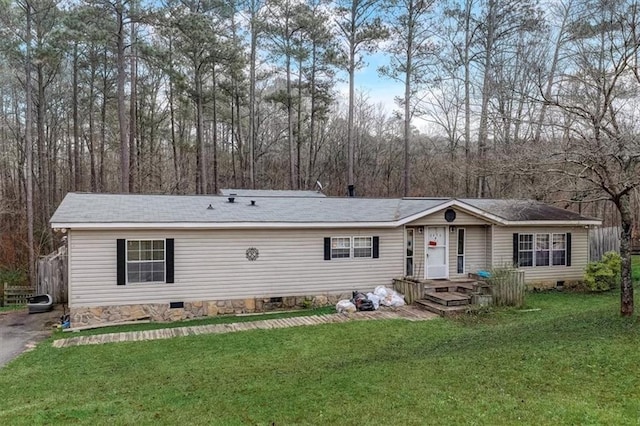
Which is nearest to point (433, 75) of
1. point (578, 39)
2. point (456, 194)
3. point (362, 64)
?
point (362, 64)

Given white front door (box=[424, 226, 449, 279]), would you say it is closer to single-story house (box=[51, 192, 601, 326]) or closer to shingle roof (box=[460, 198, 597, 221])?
single-story house (box=[51, 192, 601, 326])

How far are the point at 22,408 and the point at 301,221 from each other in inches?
307

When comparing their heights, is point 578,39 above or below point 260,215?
above

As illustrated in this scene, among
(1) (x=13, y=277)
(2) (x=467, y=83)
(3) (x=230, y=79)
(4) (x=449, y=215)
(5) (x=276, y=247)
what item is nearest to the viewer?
(5) (x=276, y=247)

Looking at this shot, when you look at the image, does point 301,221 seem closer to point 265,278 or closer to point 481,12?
point 265,278

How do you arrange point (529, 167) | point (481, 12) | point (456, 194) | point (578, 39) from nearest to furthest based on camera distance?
point (529, 167) < point (578, 39) < point (481, 12) < point (456, 194)

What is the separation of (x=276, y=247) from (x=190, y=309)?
2834 millimetres

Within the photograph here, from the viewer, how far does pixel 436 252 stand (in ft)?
45.4

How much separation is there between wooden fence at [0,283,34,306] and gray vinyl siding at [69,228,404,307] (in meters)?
6.17

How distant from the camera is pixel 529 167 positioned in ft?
29.9

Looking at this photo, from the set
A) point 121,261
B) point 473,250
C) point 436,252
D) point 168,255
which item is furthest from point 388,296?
point 121,261

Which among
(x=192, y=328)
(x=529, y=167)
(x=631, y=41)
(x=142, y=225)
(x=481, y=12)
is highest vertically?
(x=481, y=12)

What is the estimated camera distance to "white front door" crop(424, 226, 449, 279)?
13727 millimetres

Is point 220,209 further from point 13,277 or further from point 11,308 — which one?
point 13,277
